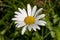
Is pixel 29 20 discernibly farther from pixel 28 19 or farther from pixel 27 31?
Answer: pixel 27 31

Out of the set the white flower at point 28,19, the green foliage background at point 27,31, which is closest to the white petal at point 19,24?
the white flower at point 28,19

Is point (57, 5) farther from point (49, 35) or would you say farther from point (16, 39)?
point (16, 39)

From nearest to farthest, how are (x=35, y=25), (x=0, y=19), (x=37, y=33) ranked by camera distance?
(x=35, y=25)
(x=37, y=33)
(x=0, y=19)

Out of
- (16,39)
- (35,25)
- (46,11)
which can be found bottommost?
(16,39)

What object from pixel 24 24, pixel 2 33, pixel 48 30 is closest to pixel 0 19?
pixel 2 33

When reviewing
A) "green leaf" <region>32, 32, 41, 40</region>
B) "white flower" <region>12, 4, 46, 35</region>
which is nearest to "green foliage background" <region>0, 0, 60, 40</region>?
"green leaf" <region>32, 32, 41, 40</region>

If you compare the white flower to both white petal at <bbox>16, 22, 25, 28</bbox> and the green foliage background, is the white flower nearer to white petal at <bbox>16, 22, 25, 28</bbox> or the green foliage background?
white petal at <bbox>16, 22, 25, 28</bbox>

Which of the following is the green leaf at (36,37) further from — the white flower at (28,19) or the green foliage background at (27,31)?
the white flower at (28,19)
